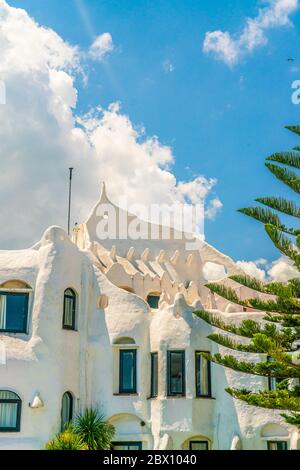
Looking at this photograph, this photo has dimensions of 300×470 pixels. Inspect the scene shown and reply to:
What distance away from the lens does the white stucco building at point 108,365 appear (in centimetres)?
2123

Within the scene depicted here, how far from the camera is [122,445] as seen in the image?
22.0m

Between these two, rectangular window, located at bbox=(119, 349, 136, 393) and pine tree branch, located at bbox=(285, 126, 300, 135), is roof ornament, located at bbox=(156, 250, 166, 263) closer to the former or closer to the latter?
rectangular window, located at bbox=(119, 349, 136, 393)

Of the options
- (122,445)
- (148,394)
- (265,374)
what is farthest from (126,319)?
(265,374)

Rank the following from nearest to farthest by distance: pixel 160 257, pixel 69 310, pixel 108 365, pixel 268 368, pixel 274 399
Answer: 1. pixel 274 399
2. pixel 268 368
3. pixel 108 365
4. pixel 69 310
5. pixel 160 257

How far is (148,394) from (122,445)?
Answer: 166 cm

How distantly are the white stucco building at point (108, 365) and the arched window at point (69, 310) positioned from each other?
0.03 m

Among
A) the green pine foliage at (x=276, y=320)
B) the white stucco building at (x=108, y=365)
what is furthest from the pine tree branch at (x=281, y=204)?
the white stucco building at (x=108, y=365)

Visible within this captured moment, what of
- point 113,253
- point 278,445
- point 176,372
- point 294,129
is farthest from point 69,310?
point 294,129

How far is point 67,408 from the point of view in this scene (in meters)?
22.1

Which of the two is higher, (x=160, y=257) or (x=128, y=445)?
(x=160, y=257)

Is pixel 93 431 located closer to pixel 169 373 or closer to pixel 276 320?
pixel 169 373

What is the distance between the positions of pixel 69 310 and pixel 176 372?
3773 millimetres

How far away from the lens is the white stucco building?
2123 cm
